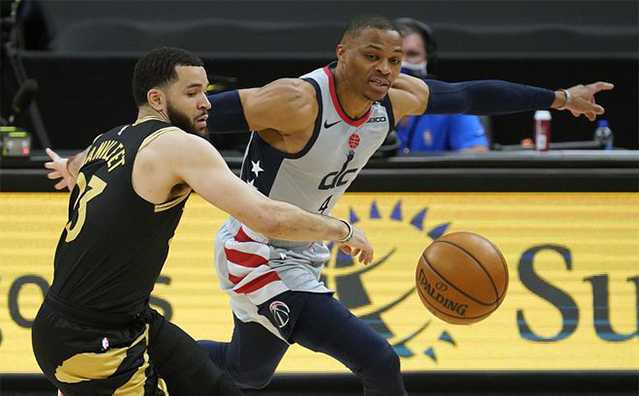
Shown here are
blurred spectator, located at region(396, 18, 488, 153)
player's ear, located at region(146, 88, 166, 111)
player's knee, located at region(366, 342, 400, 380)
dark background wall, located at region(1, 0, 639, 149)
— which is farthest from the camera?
dark background wall, located at region(1, 0, 639, 149)

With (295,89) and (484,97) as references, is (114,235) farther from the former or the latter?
(484,97)

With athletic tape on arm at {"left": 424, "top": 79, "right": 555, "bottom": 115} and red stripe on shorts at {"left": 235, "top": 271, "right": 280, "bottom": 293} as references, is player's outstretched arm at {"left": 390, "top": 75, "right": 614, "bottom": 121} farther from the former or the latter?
red stripe on shorts at {"left": 235, "top": 271, "right": 280, "bottom": 293}

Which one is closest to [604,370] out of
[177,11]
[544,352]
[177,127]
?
[544,352]

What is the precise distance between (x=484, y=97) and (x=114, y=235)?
2.17 meters

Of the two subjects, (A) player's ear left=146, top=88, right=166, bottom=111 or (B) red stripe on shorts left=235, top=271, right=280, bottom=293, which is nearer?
(A) player's ear left=146, top=88, right=166, bottom=111

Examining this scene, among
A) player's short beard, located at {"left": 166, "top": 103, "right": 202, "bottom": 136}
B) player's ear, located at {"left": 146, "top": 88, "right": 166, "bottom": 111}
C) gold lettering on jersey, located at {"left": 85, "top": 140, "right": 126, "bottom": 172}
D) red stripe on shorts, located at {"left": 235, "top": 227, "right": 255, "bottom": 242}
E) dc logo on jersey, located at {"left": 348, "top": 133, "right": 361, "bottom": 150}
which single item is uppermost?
player's ear, located at {"left": 146, "top": 88, "right": 166, "bottom": 111}

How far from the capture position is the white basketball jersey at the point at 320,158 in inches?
176

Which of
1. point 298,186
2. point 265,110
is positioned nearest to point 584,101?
point 298,186

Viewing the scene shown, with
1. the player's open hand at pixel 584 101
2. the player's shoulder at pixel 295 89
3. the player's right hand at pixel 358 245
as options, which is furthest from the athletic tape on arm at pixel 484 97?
the player's right hand at pixel 358 245

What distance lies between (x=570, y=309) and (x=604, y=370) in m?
0.38

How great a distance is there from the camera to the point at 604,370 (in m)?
5.50

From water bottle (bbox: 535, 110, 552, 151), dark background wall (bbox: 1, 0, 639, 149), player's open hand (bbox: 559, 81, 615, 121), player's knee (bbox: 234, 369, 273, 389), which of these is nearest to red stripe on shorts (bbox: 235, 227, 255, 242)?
player's knee (bbox: 234, 369, 273, 389)

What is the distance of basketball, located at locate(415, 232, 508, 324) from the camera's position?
4.34 meters

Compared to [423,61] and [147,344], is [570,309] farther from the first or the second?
[147,344]
